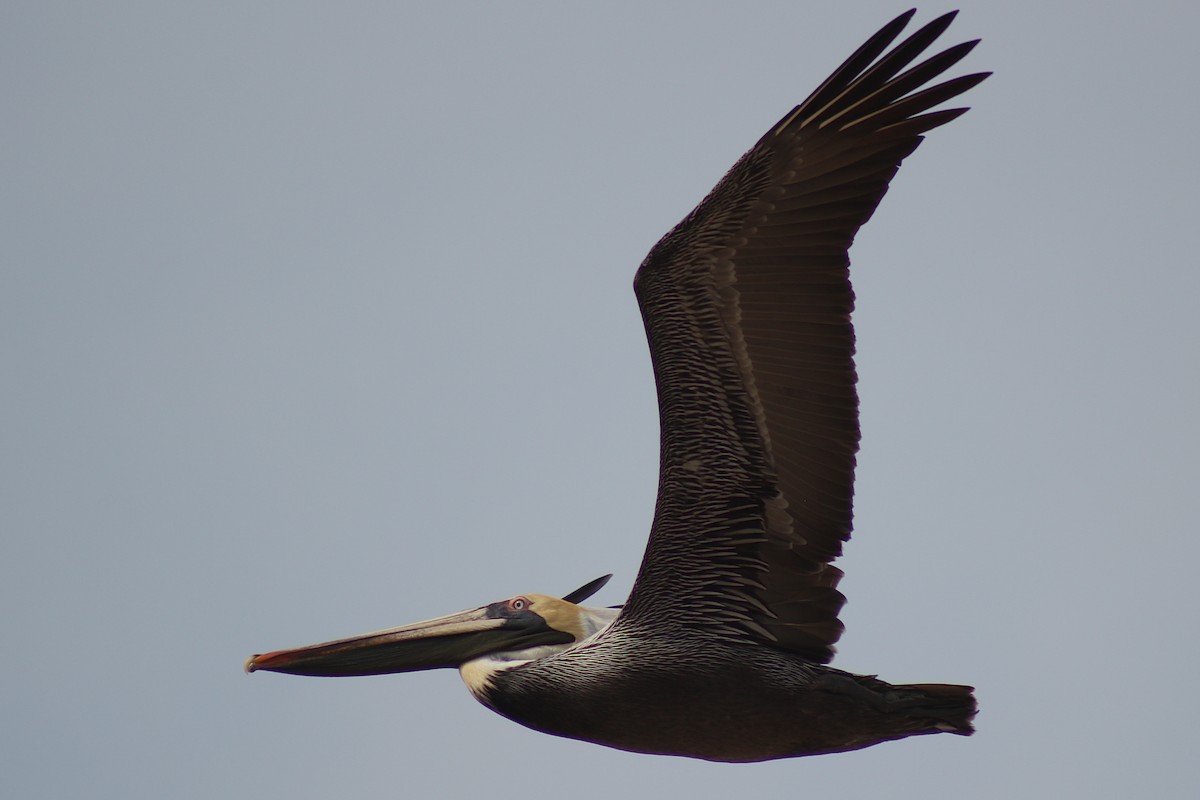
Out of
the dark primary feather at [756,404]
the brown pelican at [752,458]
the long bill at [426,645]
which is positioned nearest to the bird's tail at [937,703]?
the brown pelican at [752,458]

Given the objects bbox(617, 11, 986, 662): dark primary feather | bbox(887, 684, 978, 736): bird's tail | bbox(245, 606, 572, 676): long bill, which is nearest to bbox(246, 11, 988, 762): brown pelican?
bbox(617, 11, 986, 662): dark primary feather

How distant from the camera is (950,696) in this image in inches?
402

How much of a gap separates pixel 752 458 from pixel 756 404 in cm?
28

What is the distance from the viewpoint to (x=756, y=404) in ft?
34.9

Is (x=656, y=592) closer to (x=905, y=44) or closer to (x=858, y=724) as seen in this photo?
(x=858, y=724)

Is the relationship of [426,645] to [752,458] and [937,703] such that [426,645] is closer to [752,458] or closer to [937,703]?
[752,458]

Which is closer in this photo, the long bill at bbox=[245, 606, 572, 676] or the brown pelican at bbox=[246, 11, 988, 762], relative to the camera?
the brown pelican at bbox=[246, 11, 988, 762]

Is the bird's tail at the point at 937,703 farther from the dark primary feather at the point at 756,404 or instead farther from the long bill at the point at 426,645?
the long bill at the point at 426,645

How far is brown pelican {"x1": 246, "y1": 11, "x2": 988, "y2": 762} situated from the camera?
412 inches

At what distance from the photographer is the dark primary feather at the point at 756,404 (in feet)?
34.5

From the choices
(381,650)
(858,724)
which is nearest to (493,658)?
(381,650)

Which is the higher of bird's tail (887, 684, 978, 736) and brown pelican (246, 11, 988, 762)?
brown pelican (246, 11, 988, 762)

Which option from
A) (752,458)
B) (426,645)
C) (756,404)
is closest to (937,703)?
(752,458)

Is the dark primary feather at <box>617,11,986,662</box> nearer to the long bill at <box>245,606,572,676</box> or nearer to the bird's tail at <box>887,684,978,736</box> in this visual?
the bird's tail at <box>887,684,978,736</box>
